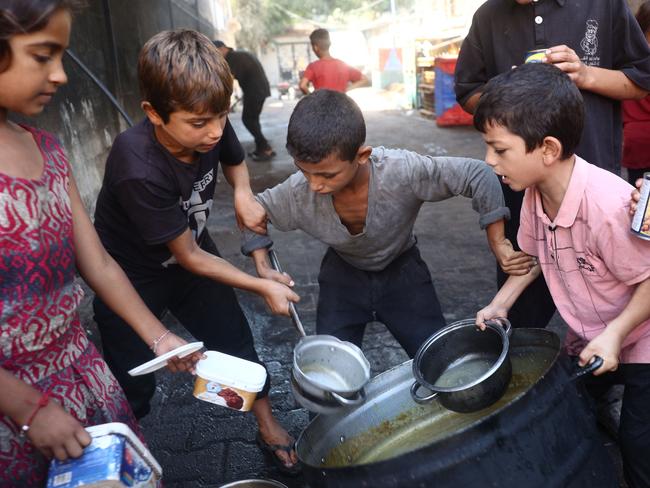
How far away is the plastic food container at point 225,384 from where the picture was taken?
1.62 metres

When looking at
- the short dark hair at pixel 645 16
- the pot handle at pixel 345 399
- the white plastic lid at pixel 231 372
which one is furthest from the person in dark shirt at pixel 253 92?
the pot handle at pixel 345 399

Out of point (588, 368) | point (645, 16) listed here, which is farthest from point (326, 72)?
point (588, 368)

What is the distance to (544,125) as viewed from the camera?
66.2 inches

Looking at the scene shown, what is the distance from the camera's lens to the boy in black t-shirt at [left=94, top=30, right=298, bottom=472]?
177cm

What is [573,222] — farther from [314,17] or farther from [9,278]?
[314,17]

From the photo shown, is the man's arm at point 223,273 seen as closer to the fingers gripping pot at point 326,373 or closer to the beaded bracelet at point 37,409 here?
the fingers gripping pot at point 326,373

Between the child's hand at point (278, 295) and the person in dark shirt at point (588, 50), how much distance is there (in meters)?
1.04

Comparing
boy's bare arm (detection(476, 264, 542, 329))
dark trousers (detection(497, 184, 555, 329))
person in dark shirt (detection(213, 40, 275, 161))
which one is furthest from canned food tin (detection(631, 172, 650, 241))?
person in dark shirt (detection(213, 40, 275, 161))

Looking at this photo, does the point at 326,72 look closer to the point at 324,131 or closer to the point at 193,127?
the point at 324,131

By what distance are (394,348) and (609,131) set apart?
1582mm

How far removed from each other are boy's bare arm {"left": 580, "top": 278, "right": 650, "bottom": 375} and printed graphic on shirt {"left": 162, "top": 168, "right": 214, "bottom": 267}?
1391mm

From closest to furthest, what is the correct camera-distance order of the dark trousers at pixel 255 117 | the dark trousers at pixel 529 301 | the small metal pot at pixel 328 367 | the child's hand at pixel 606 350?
the child's hand at pixel 606 350 < the small metal pot at pixel 328 367 < the dark trousers at pixel 529 301 < the dark trousers at pixel 255 117

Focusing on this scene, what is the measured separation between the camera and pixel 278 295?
6.42 feet

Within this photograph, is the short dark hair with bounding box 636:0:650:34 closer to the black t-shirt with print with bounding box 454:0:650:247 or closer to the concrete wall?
the black t-shirt with print with bounding box 454:0:650:247
